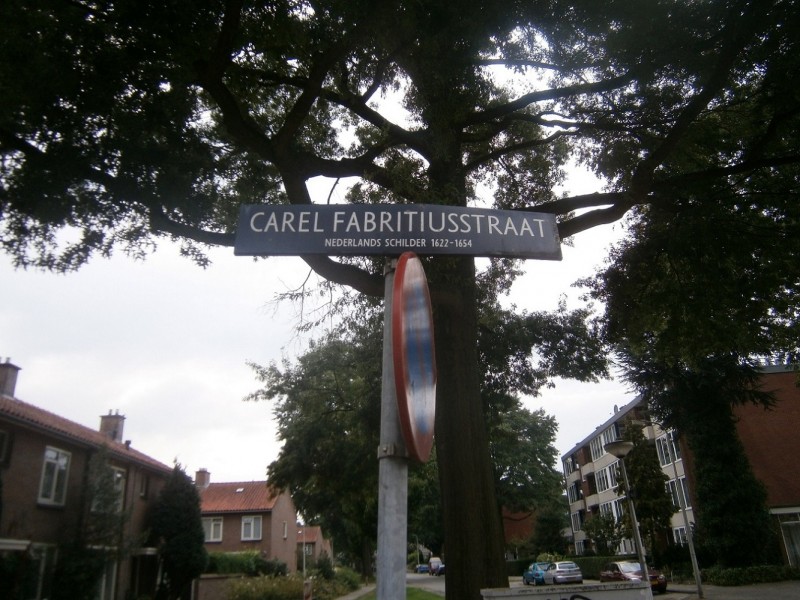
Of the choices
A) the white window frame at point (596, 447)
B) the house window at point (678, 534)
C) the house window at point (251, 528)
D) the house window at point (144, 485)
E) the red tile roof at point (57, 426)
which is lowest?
the house window at point (678, 534)

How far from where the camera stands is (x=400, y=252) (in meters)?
3.80

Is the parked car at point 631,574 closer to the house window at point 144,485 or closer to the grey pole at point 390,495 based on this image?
the house window at point 144,485

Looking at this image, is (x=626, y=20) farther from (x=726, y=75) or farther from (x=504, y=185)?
(x=504, y=185)

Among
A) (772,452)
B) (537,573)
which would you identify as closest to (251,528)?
(537,573)

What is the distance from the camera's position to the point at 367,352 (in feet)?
54.6

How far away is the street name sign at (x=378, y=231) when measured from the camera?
12.7 ft

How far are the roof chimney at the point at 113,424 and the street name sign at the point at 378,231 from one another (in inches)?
1062

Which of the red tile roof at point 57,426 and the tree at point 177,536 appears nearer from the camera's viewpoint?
the red tile roof at point 57,426

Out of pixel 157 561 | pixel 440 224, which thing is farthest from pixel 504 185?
pixel 157 561

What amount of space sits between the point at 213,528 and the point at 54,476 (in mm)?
22156

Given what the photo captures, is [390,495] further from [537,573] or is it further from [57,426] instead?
[537,573]

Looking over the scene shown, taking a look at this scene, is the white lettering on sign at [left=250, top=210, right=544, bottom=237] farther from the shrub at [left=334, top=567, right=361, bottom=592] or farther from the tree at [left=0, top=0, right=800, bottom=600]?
the shrub at [left=334, top=567, right=361, bottom=592]

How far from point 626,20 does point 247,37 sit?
5555 mm

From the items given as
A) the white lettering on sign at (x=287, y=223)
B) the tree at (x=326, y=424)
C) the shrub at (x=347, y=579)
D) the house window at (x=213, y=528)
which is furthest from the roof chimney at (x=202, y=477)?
the white lettering on sign at (x=287, y=223)
